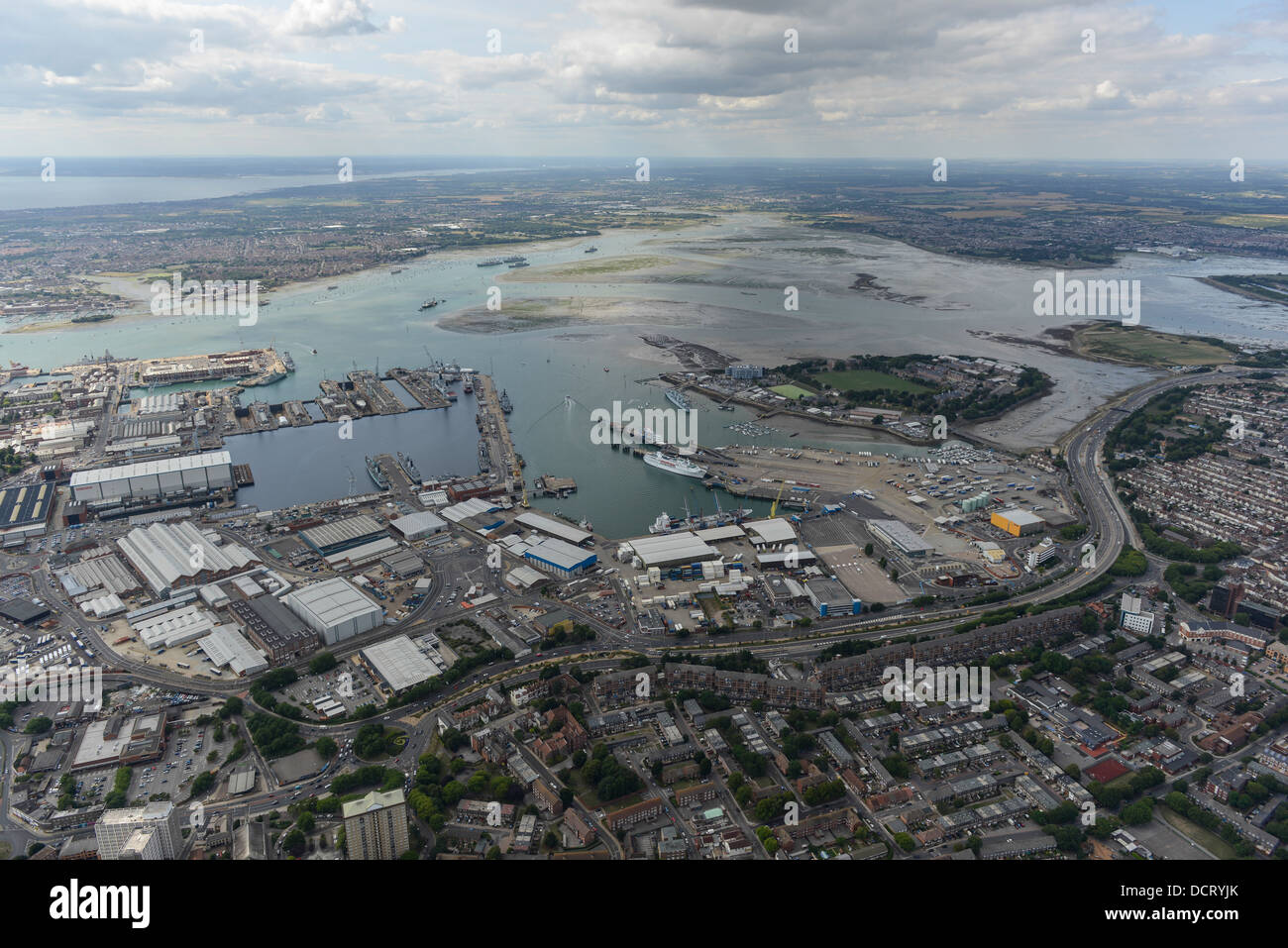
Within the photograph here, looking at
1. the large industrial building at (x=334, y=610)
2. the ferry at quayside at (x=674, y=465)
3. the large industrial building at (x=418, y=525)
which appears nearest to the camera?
the large industrial building at (x=334, y=610)

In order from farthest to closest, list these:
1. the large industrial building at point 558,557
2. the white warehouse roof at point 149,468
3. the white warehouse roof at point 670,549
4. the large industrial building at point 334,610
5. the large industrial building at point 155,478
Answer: the white warehouse roof at point 149,468 < the large industrial building at point 155,478 < the white warehouse roof at point 670,549 < the large industrial building at point 558,557 < the large industrial building at point 334,610

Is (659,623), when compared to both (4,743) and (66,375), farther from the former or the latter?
(66,375)

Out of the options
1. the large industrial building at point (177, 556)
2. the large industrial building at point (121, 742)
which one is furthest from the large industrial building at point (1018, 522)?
the large industrial building at point (121, 742)

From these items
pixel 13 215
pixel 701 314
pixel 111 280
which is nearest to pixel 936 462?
pixel 701 314

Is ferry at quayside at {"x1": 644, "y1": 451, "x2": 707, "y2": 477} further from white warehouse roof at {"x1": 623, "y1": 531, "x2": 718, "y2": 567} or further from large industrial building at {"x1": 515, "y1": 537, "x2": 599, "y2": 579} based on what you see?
large industrial building at {"x1": 515, "y1": 537, "x2": 599, "y2": 579}

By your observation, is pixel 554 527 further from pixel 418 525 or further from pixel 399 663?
pixel 399 663

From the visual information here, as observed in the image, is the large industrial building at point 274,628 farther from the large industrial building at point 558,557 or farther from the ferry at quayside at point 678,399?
the ferry at quayside at point 678,399
